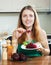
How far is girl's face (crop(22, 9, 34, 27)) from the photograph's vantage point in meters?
2.27

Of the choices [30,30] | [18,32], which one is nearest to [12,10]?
[30,30]

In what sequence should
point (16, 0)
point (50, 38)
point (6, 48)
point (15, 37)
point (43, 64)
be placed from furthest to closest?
point (16, 0) < point (50, 38) < point (15, 37) < point (6, 48) < point (43, 64)

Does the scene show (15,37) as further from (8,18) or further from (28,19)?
(8,18)

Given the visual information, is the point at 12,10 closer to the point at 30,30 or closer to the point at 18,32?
the point at 30,30

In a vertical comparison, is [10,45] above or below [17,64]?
above

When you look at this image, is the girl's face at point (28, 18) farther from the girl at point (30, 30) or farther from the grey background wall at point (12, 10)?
the grey background wall at point (12, 10)

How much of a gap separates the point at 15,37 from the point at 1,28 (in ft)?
5.79

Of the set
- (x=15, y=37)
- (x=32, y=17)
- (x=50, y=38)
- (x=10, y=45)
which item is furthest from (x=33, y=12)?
(x=50, y=38)

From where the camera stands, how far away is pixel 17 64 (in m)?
1.69

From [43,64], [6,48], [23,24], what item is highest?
[23,24]

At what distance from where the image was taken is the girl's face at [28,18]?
7.43 feet

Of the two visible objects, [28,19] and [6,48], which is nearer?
[6,48]

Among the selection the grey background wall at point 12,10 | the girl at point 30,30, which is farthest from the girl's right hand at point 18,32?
the grey background wall at point 12,10

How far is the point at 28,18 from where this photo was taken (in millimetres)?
2266
